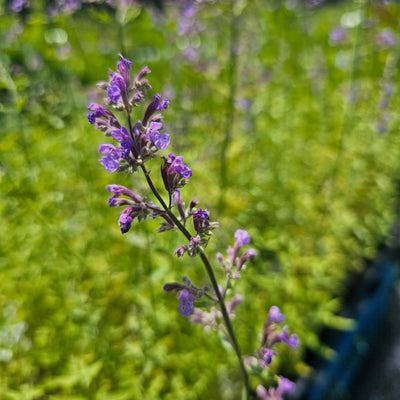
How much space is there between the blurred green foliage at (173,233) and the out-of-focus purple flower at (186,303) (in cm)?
53

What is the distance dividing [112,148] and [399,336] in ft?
10.1

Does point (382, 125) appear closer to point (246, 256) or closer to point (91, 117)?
point (246, 256)

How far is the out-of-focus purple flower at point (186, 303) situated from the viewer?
87cm

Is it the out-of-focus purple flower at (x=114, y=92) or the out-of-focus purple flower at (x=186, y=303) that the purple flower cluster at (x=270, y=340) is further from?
the out-of-focus purple flower at (x=114, y=92)

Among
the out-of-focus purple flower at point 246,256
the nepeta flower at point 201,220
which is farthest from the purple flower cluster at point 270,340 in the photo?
the nepeta flower at point 201,220

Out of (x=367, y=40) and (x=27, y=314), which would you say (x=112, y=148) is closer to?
(x=27, y=314)

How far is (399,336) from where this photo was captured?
9.57 feet

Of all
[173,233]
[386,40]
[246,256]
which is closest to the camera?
[246,256]

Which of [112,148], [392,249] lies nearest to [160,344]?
[112,148]

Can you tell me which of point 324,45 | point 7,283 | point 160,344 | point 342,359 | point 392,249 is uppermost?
point 324,45

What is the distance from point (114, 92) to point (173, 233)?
3.72ft

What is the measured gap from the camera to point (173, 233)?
1833 mm

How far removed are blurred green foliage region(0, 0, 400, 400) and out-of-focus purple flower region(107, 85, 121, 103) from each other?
2.18 ft

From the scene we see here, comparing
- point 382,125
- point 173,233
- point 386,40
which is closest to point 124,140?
point 173,233
